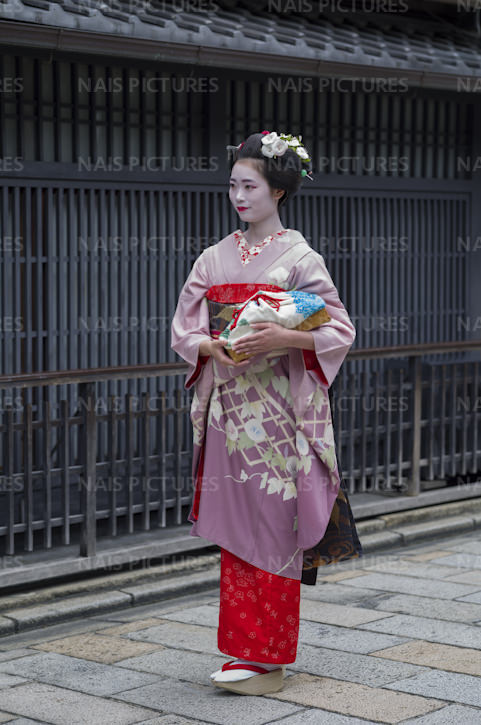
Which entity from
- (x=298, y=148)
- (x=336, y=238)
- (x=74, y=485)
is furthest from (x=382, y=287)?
(x=298, y=148)

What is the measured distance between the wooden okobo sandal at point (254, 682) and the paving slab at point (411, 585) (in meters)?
1.79

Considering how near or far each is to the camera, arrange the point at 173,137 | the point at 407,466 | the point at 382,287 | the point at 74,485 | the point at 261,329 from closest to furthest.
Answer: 1. the point at 261,329
2. the point at 74,485
3. the point at 173,137
4. the point at 407,466
5. the point at 382,287

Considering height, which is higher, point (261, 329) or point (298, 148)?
point (298, 148)

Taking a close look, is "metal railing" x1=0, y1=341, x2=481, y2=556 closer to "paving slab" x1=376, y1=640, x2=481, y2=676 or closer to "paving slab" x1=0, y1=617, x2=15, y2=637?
"paving slab" x1=0, y1=617, x2=15, y2=637

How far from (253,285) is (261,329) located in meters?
0.24

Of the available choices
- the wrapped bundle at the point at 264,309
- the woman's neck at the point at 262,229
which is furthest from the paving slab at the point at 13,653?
the woman's neck at the point at 262,229

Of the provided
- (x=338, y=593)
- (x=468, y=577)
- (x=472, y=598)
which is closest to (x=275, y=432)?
(x=338, y=593)

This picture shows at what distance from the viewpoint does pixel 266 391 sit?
16.9 feet

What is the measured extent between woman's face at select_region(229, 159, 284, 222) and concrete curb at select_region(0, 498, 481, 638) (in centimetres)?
250

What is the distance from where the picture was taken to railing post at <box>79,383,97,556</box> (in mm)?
6680

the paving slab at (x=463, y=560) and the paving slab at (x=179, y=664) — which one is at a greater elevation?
the paving slab at (x=463, y=560)

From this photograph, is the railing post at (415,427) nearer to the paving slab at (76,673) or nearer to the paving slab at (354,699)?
the paving slab at (354,699)

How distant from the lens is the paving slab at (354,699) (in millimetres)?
4855

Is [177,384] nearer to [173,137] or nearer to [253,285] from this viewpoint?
[173,137]
